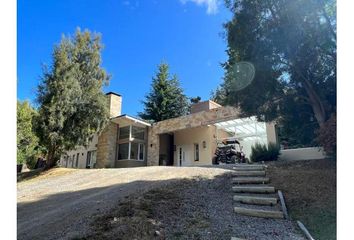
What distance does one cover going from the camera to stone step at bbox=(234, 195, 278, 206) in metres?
5.90

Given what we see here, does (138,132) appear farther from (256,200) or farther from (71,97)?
(256,200)

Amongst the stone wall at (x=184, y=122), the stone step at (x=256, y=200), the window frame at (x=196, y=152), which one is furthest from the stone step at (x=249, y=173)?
the window frame at (x=196, y=152)

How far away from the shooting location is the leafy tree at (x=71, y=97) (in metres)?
15.4

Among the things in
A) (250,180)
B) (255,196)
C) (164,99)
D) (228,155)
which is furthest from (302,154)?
(164,99)

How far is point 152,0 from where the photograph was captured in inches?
406

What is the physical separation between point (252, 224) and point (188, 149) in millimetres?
15310

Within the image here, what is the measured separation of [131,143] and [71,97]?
5922mm

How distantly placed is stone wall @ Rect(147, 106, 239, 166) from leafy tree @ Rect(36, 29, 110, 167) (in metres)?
4.13

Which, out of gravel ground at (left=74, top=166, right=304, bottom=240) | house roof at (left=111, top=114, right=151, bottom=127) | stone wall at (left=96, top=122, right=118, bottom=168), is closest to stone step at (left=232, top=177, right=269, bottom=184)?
gravel ground at (left=74, top=166, right=304, bottom=240)

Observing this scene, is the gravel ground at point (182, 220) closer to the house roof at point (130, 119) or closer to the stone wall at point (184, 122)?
the stone wall at point (184, 122)

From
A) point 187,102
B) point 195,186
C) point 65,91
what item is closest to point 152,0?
point 195,186

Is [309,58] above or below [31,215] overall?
above

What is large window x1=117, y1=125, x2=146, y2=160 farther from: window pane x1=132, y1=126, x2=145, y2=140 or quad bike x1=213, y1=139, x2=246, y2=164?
quad bike x1=213, y1=139, x2=246, y2=164
